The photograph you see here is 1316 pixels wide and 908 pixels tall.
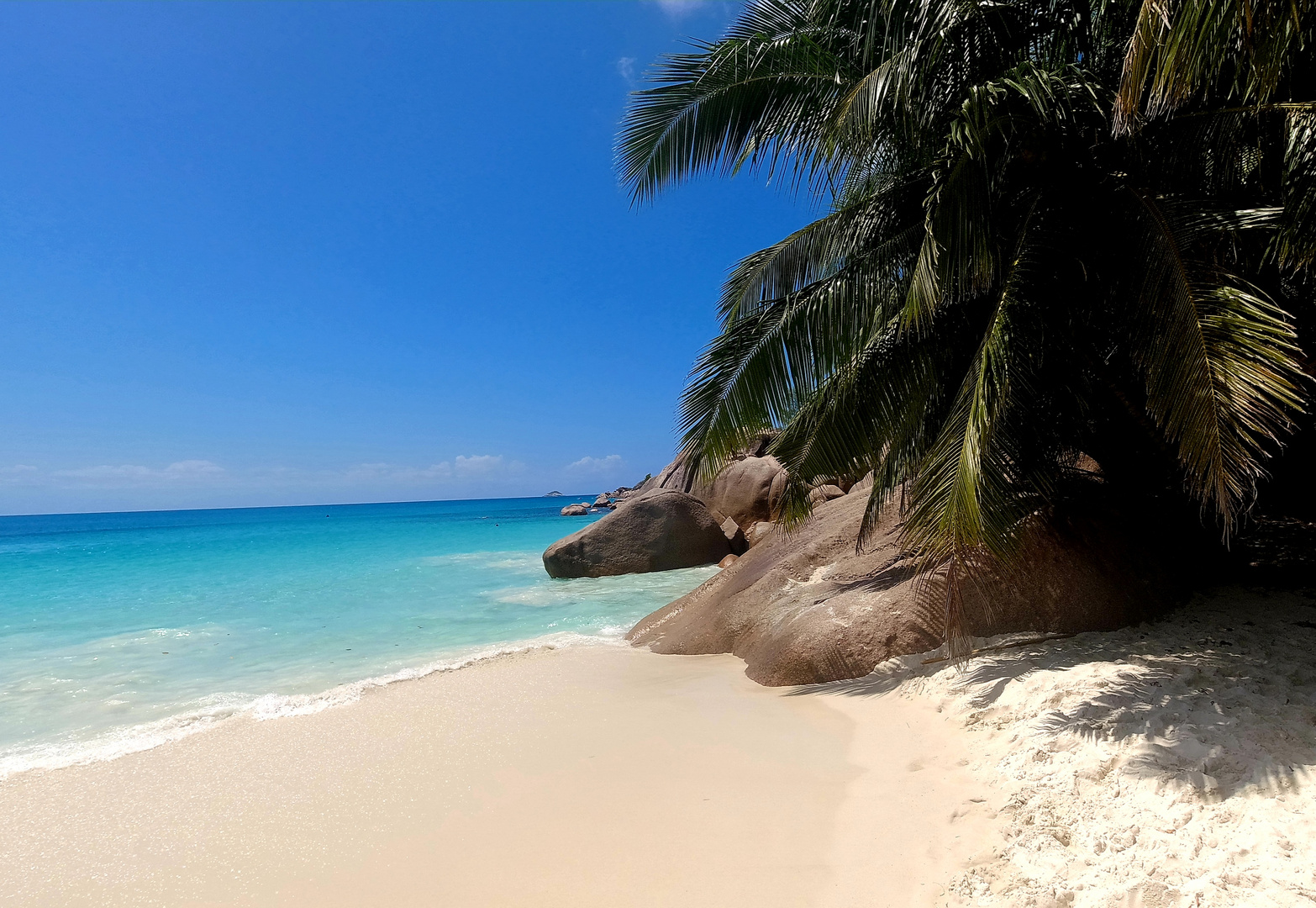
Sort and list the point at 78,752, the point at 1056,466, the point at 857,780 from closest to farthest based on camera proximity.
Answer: the point at 857,780 < the point at 78,752 < the point at 1056,466

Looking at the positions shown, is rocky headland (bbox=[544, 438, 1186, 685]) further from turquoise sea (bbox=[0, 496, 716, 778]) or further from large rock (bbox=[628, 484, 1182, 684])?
turquoise sea (bbox=[0, 496, 716, 778])

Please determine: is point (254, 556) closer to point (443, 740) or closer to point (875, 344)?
point (443, 740)

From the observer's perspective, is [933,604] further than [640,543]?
No

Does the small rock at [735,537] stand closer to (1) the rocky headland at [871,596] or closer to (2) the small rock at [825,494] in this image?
(2) the small rock at [825,494]

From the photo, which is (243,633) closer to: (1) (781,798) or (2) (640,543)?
(2) (640,543)

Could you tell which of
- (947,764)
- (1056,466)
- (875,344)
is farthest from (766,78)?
(947,764)

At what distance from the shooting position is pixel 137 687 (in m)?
6.33

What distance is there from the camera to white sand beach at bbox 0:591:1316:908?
2.40 m

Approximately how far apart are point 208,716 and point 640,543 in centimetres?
916

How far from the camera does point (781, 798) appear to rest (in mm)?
3100

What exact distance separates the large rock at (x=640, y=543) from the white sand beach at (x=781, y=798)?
29.6 feet

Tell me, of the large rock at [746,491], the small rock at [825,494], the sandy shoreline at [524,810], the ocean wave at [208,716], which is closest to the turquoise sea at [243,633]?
the ocean wave at [208,716]

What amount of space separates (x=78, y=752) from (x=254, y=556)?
22.2 metres

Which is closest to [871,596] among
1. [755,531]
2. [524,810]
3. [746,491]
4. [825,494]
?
[524,810]
